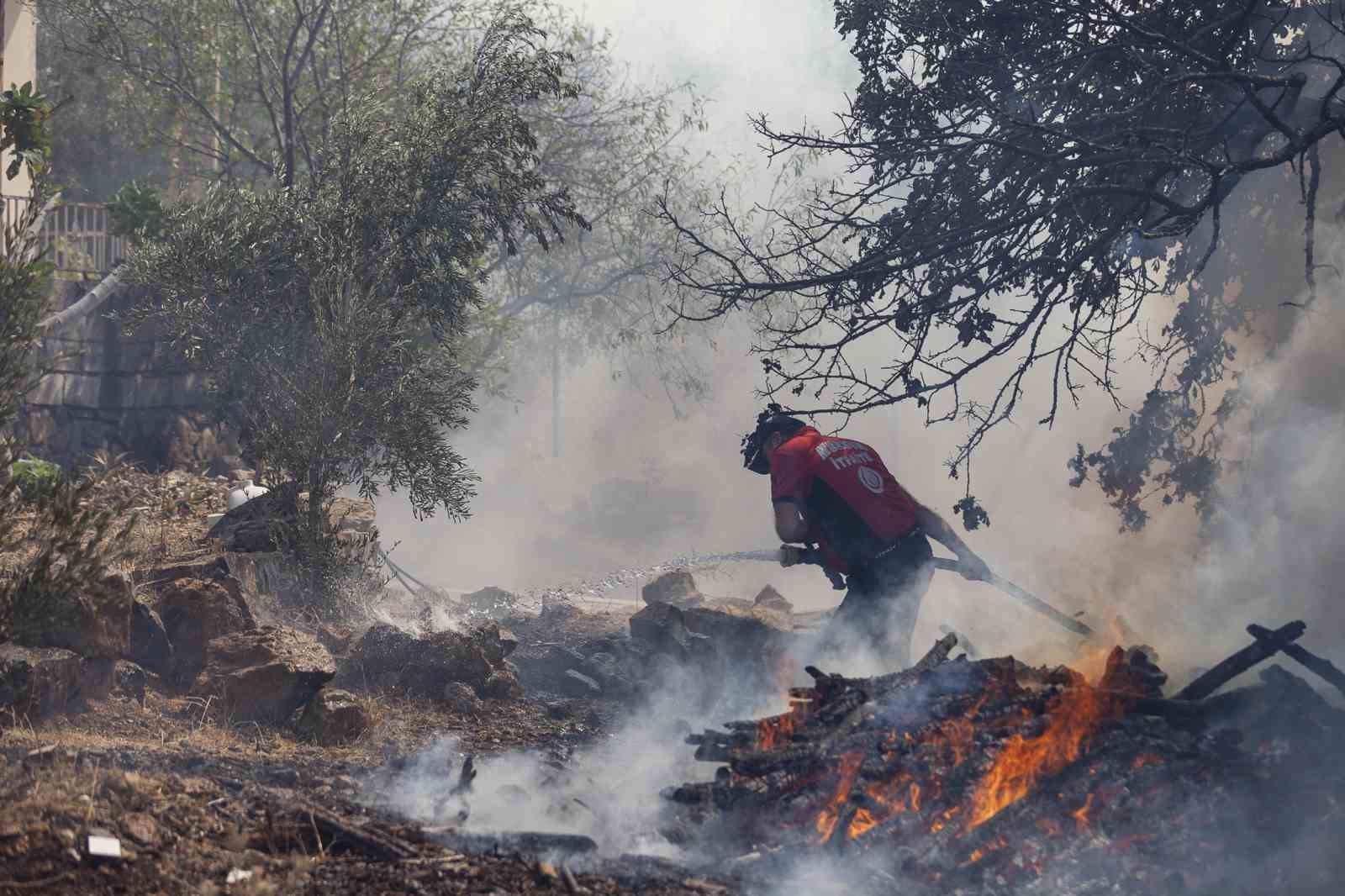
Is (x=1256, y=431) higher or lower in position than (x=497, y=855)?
higher

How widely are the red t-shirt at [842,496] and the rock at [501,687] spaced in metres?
2.30

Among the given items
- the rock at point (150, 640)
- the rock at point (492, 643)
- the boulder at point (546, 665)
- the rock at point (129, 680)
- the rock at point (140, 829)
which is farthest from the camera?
the boulder at point (546, 665)

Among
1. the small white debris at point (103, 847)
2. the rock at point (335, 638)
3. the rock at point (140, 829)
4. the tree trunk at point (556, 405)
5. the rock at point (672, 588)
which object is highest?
the tree trunk at point (556, 405)

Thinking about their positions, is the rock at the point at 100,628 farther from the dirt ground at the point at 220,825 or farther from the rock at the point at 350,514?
the rock at the point at 350,514

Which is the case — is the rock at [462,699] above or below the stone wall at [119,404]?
below

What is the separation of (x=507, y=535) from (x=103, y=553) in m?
26.9

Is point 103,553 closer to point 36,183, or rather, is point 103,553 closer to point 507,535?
point 36,183

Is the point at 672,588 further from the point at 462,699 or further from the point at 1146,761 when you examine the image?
the point at 1146,761

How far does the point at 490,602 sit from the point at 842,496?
9.20 meters

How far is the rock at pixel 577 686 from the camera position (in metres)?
8.91

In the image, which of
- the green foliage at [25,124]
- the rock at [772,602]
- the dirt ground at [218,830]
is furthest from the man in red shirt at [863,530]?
the rock at [772,602]

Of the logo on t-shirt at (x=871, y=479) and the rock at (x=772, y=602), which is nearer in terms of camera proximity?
the logo on t-shirt at (x=871, y=479)

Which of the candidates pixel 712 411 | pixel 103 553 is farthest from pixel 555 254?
pixel 103 553

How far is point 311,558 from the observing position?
9.56 meters
